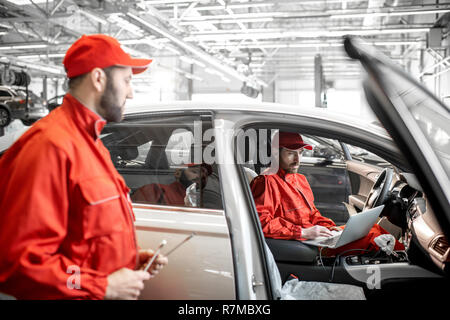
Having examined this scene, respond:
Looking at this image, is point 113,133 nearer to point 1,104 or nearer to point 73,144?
point 73,144

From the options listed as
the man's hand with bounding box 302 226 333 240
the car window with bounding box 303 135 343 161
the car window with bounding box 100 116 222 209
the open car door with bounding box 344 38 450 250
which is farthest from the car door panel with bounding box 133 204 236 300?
the car window with bounding box 303 135 343 161

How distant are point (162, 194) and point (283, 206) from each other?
46.3 inches

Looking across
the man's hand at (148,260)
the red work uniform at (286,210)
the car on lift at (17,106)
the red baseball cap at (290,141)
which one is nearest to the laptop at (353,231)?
the red work uniform at (286,210)

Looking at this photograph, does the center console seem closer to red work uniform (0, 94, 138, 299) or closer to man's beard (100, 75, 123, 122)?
red work uniform (0, 94, 138, 299)

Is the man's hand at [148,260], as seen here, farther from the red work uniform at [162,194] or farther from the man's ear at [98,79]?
the man's ear at [98,79]

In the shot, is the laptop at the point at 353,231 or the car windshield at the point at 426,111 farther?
the laptop at the point at 353,231

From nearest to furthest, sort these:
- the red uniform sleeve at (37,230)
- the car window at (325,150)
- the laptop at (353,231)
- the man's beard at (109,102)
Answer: the red uniform sleeve at (37,230), the man's beard at (109,102), the laptop at (353,231), the car window at (325,150)

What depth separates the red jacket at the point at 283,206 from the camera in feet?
8.59

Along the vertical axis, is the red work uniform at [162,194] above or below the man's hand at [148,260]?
above

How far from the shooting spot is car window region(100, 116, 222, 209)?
1.89m

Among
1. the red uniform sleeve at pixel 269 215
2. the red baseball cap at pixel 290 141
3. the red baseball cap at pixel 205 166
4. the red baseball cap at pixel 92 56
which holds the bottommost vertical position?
the red uniform sleeve at pixel 269 215

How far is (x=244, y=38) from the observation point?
1185 centimetres

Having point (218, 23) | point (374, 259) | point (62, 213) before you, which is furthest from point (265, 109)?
point (218, 23)
